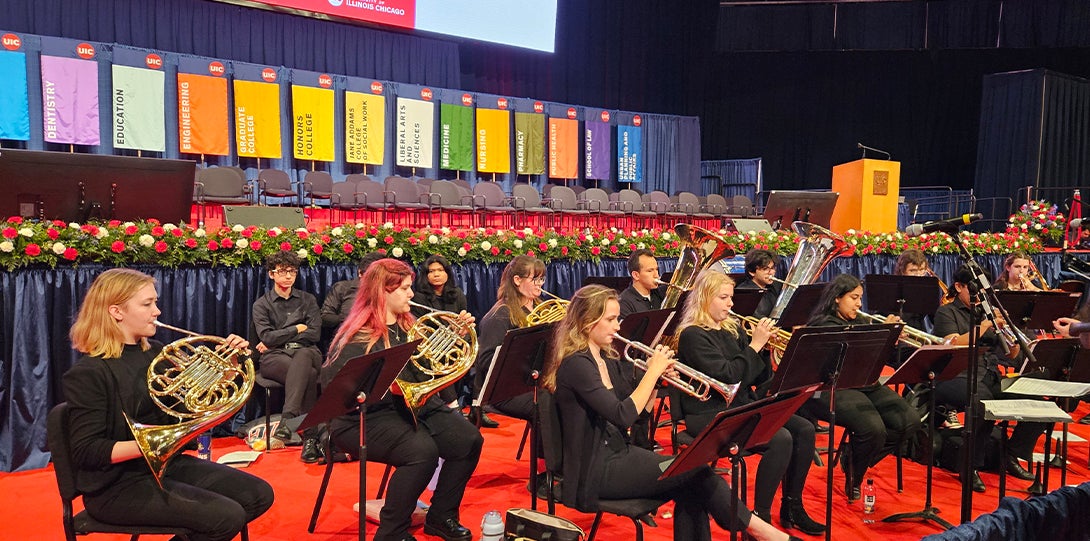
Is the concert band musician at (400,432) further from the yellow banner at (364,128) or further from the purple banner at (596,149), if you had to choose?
the purple banner at (596,149)

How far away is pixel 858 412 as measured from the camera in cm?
A: 489

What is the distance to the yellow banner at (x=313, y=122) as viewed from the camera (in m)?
13.9

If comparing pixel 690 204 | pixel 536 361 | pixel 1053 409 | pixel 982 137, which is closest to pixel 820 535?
pixel 1053 409

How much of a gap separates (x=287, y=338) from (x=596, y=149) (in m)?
12.3

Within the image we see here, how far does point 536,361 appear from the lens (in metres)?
4.20

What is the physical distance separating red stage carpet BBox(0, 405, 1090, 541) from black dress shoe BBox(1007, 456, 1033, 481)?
114 millimetres

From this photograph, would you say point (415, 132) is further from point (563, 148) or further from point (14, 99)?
point (14, 99)

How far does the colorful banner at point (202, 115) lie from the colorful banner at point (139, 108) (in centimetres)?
31

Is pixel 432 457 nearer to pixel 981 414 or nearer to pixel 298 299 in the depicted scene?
pixel 298 299

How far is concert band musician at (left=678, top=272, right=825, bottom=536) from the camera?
4379 mm

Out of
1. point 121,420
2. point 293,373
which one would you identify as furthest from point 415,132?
point 121,420

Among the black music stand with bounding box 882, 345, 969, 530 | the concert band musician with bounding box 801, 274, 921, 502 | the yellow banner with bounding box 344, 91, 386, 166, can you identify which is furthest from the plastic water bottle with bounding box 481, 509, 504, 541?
the yellow banner with bounding box 344, 91, 386, 166

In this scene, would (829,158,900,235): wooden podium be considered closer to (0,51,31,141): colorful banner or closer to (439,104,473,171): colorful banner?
(439,104,473,171): colorful banner

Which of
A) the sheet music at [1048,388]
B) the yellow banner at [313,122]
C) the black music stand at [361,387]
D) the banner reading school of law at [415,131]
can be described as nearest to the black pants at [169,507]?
the black music stand at [361,387]
